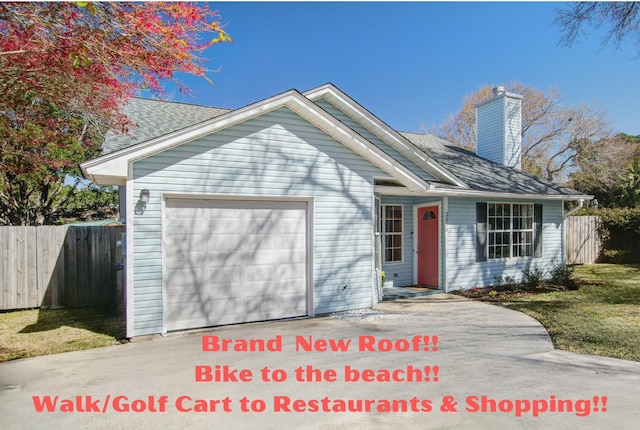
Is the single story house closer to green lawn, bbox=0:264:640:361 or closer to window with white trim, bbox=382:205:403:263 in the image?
window with white trim, bbox=382:205:403:263

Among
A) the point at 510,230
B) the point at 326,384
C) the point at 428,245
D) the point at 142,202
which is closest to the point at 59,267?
the point at 142,202

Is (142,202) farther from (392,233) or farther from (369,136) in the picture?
(392,233)

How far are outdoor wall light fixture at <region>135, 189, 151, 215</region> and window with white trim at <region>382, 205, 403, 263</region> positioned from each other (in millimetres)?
6315

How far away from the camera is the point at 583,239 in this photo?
1644cm

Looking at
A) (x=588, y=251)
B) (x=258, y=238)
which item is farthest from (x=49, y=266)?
(x=588, y=251)

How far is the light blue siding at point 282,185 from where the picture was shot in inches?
240

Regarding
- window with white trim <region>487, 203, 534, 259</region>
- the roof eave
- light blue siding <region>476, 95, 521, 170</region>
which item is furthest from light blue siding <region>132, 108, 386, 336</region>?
light blue siding <region>476, 95, 521, 170</region>

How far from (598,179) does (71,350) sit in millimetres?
30152

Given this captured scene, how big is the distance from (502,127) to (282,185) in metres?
10.5

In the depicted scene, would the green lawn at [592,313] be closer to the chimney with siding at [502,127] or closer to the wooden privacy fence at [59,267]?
the chimney with siding at [502,127]

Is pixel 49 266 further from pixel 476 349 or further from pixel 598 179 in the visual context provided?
pixel 598 179

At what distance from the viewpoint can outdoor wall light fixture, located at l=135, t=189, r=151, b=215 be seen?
6023mm

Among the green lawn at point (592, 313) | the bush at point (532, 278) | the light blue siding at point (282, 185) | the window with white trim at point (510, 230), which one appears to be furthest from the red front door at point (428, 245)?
the light blue siding at point (282, 185)

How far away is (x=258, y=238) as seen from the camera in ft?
23.3
